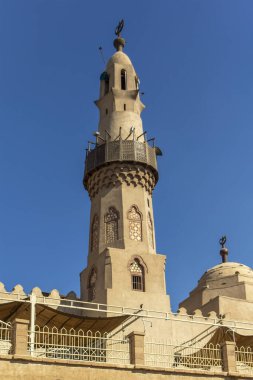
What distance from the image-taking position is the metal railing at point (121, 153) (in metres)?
29.2

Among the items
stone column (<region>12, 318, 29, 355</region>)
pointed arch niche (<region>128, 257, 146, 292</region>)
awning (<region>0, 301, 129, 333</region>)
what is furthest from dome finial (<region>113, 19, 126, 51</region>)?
stone column (<region>12, 318, 29, 355</region>)

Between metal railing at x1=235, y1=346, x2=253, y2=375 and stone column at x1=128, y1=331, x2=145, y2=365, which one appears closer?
stone column at x1=128, y1=331, x2=145, y2=365

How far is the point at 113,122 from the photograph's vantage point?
30.7 metres

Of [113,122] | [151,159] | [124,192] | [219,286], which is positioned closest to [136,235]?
[124,192]

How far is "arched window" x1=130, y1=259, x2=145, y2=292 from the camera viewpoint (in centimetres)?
2656

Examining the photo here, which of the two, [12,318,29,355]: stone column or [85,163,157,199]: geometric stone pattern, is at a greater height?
[85,163,157,199]: geometric stone pattern

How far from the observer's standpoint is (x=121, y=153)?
29.2 m

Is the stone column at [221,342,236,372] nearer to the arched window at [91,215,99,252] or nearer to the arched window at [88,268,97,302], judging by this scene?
the arched window at [88,268,97,302]

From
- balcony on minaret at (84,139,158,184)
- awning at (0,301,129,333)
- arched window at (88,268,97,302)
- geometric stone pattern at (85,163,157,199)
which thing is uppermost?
balcony on minaret at (84,139,158,184)

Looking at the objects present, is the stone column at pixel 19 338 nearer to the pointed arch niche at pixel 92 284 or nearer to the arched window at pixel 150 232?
the pointed arch niche at pixel 92 284

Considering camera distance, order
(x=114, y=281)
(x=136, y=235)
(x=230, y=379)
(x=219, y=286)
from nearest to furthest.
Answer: (x=230, y=379), (x=114, y=281), (x=136, y=235), (x=219, y=286)

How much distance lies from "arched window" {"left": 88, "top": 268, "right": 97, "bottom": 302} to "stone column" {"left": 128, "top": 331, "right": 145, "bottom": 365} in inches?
382

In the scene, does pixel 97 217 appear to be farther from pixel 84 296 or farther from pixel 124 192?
pixel 84 296

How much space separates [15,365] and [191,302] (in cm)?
2062
